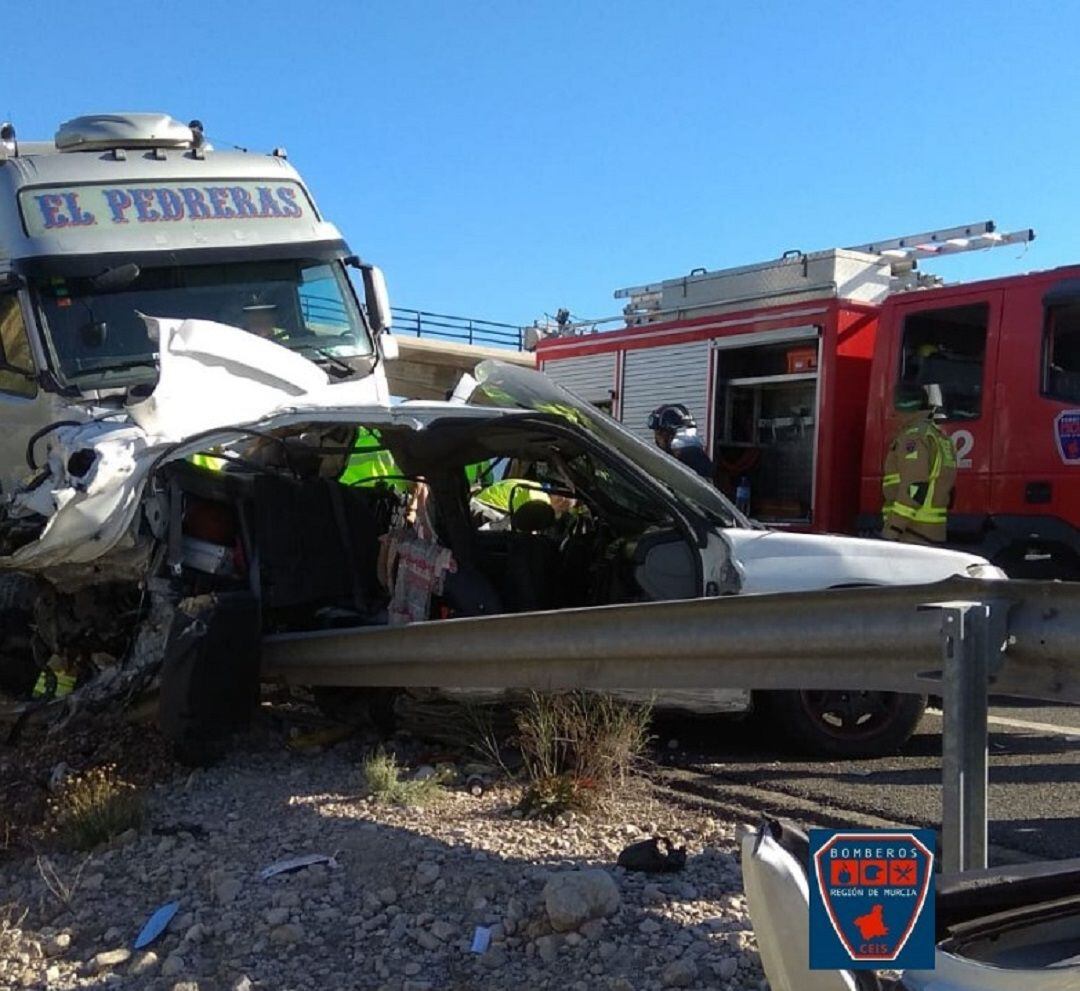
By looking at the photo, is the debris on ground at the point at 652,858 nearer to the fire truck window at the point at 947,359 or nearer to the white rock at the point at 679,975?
the white rock at the point at 679,975

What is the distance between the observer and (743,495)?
9289mm

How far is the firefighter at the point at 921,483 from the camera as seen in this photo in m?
7.36

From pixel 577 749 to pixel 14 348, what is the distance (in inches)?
145

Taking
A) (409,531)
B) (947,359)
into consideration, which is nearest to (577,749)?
(409,531)

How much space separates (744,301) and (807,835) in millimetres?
7921

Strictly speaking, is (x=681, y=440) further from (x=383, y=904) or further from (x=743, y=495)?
(x=383, y=904)

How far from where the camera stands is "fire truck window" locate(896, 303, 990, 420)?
7621mm

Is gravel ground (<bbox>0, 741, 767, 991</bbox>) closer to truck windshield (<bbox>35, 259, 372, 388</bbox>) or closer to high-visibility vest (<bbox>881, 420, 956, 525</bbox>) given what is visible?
truck windshield (<bbox>35, 259, 372, 388</bbox>)

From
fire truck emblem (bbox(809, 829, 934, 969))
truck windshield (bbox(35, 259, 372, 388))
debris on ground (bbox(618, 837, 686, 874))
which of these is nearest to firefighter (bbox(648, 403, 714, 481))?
truck windshield (bbox(35, 259, 372, 388))

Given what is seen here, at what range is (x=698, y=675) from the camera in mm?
3617

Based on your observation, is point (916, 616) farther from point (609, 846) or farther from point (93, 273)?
point (93, 273)

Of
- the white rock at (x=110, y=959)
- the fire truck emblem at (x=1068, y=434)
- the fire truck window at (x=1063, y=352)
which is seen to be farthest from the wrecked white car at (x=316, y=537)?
the fire truck window at (x=1063, y=352)

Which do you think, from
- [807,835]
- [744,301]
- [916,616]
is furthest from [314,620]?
[744,301]

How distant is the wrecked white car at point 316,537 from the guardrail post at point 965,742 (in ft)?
6.88
